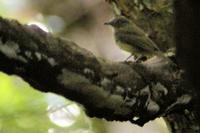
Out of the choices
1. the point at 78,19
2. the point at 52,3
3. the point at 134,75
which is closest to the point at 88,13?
the point at 78,19

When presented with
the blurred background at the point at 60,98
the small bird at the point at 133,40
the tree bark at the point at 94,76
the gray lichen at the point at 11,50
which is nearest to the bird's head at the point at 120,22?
the small bird at the point at 133,40

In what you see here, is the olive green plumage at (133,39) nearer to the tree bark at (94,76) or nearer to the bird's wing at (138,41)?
the bird's wing at (138,41)

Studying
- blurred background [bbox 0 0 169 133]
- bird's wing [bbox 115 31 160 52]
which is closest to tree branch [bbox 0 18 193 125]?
bird's wing [bbox 115 31 160 52]

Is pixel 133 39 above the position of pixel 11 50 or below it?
above

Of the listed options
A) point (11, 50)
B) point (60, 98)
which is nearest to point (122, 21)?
point (60, 98)

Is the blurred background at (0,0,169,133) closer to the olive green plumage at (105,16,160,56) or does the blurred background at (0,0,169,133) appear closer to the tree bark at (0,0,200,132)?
the olive green plumage at (105,16,160,56)

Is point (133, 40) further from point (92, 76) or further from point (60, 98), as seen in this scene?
point (92, 76)
